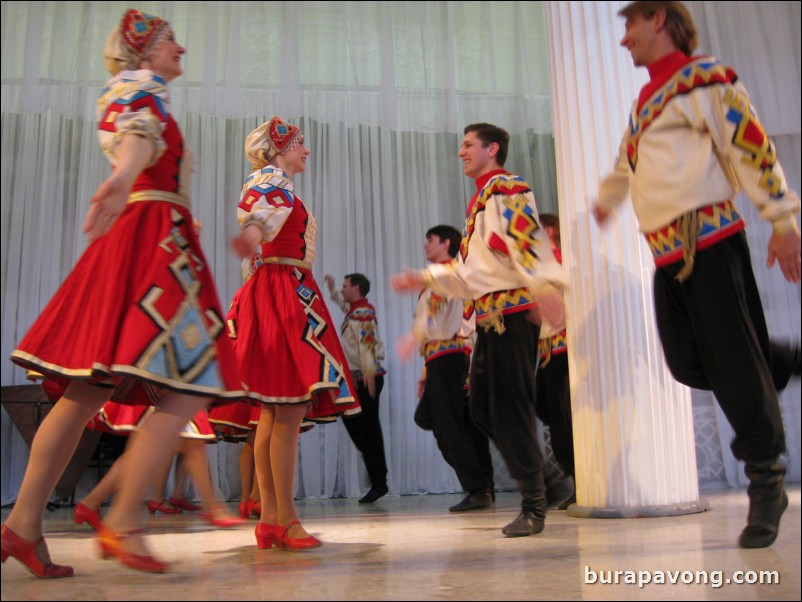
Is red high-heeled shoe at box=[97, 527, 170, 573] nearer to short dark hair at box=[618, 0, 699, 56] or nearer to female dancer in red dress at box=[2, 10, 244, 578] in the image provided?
female dancer in red dress at box=[2, 10, 244, 578]

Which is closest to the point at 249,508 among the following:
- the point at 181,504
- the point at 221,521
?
the point at 221,521

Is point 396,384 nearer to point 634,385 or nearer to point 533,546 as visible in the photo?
point 634,385

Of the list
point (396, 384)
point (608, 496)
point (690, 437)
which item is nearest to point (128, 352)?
point (608, 496)

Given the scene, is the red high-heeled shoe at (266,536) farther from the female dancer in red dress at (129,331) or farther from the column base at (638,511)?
the column base at (638,511)

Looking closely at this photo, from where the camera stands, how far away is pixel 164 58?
2.11 meters

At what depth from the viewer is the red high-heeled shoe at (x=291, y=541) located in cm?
252

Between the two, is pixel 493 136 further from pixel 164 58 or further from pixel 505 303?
pixel 164 58

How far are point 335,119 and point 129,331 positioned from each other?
191 inches

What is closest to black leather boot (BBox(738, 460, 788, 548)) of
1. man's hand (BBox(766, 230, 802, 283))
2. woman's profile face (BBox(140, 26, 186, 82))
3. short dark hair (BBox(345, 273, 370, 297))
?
man's hand (BBox(766, 230, 802, 283))

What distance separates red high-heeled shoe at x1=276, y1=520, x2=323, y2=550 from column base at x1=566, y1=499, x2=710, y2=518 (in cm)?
120

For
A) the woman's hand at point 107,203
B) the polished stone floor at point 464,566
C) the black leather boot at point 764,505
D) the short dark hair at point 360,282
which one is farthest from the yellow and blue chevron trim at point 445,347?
the woman's hand at point 107,203

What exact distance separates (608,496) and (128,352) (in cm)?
210

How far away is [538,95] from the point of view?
662cm

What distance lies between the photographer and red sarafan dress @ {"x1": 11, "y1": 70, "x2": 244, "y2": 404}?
1.79 meters
